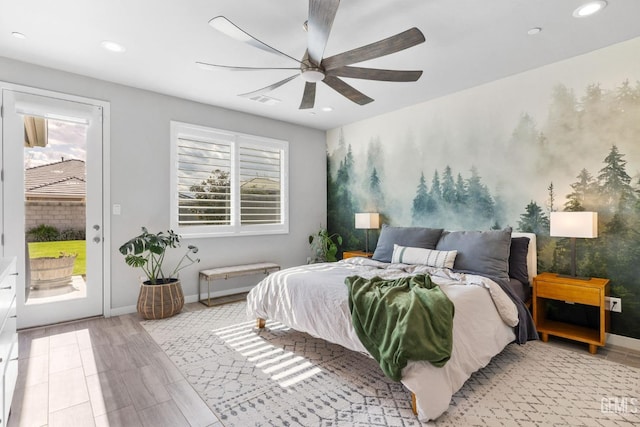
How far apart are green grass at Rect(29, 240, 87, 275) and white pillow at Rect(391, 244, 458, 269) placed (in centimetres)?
353

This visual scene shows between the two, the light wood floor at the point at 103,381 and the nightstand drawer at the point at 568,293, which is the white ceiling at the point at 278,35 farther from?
the light wood floor at the point at 103,381

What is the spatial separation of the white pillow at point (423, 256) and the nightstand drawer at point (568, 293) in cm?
81

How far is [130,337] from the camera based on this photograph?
10.4 ft

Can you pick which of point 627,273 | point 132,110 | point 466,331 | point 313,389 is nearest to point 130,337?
point 313,389

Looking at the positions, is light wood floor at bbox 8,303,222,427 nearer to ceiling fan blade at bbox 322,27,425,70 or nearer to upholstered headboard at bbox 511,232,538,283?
ceiling fan blade at bbox 322,27,425,70

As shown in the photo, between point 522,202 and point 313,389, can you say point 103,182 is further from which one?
point 522,202

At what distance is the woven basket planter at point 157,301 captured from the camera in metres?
3.66

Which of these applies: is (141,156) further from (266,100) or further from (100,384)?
(100,384)

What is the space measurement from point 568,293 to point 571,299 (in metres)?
0.05

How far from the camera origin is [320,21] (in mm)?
1950

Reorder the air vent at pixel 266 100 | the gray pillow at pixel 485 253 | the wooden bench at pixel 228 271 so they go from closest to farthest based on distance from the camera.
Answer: the gray pillow at pixel 485 253 → the air vent at pixel 266 100 → the wooden bench at pixel 228 271

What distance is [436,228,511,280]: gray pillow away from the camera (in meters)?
3.11

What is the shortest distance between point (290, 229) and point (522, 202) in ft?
11.1

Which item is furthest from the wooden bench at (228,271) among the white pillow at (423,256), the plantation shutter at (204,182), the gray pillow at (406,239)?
the white pillow at (423,256)
